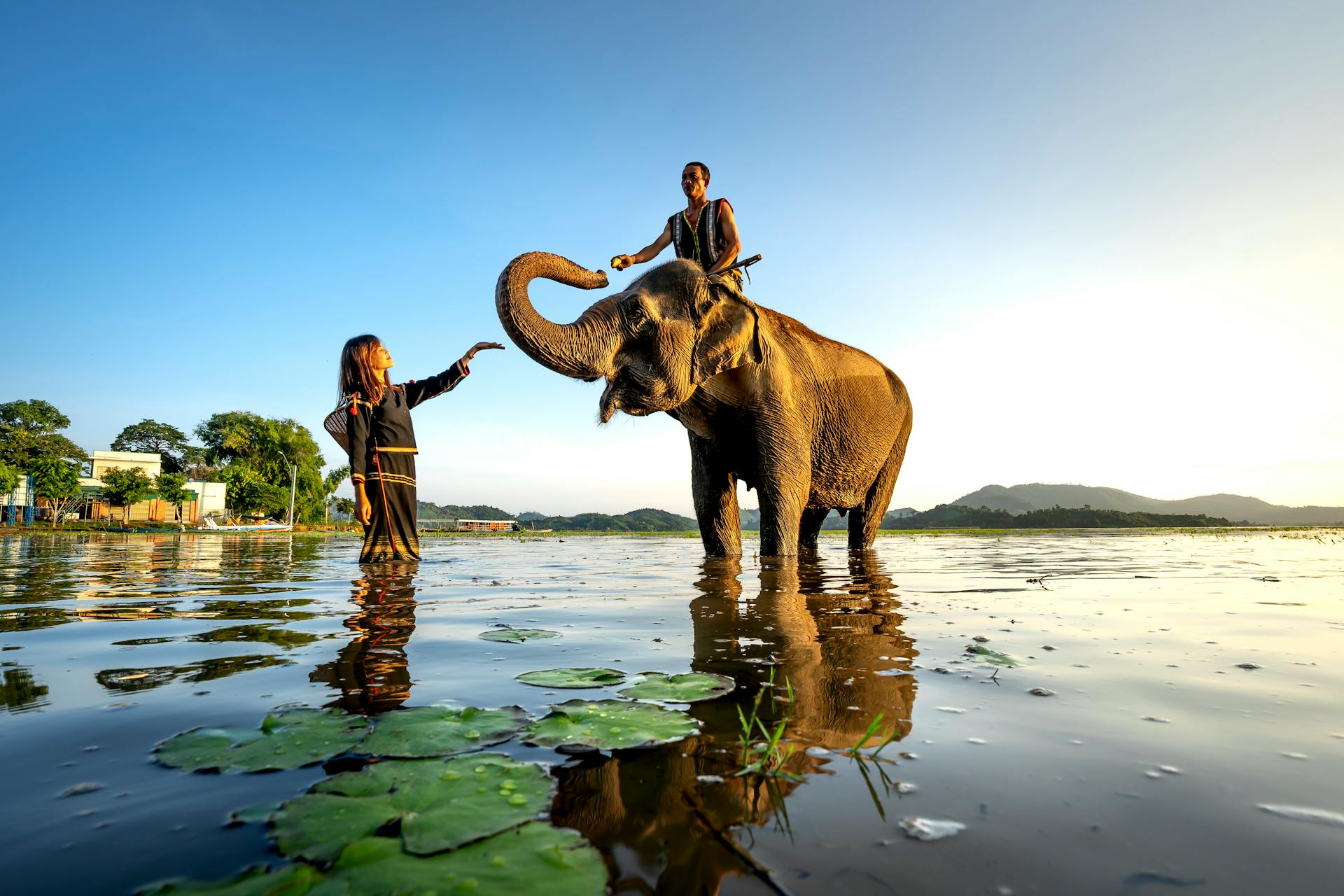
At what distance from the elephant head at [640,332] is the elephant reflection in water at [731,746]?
2.32 metres

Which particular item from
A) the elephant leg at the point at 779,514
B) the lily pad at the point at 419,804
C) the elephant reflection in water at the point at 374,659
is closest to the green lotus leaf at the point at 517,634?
the elephant reflection in water at the point at 374,659

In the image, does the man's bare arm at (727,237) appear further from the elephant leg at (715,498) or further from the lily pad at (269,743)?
the lily pad at (269,743)

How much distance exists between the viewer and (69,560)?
976cm

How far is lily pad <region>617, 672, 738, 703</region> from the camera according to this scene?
1985 millimetres

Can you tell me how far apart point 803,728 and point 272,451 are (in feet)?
256

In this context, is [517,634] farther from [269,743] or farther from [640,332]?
[640,332]

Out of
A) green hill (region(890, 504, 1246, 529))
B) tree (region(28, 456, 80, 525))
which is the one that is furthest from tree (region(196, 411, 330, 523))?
green hill (region(890, 504, 1246, 529))

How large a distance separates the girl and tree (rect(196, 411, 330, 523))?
65700mm

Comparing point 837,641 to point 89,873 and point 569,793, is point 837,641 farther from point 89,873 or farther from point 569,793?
point 89,873

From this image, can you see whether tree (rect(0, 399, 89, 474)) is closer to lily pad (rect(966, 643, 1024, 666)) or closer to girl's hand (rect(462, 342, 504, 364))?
girl's hand (rect(462, 342, 504, 364))

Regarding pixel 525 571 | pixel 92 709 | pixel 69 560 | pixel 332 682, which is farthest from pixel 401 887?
pixel 69 560

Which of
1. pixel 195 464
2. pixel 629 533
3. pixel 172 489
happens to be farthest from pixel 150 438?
pixel 629 533

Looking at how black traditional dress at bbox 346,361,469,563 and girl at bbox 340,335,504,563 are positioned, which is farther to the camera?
black traditional dress at bbox 346,361,469,563

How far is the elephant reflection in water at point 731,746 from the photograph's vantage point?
108 centimetres
